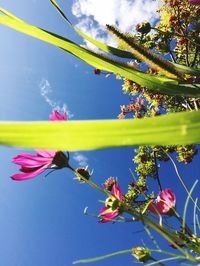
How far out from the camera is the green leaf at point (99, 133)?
0.74 feet

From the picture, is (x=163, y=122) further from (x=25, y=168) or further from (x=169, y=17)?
(x=169, y=17)

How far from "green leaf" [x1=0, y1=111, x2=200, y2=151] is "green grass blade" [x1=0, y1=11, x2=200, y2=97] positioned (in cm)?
56

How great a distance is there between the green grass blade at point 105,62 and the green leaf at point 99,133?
1.84 ft

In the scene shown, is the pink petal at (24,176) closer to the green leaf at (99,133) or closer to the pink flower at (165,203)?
the pink flower at (165,203)

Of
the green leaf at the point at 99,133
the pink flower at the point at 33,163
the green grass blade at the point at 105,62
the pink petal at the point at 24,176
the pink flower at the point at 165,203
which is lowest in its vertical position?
the green leaf at the point at 99,133

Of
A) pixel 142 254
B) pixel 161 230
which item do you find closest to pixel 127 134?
pixel 161 230

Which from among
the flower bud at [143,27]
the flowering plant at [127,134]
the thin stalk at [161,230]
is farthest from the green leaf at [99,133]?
the flower bud at [143,27]

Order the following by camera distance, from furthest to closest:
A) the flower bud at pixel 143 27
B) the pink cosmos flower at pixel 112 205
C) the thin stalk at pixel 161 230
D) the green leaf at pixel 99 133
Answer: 1. the flower bud at pixel 143 27
2. the pink cosmos flower at pixel 112 205
3. the thin stalk at pixel 161 230
4. the green leaf at pixel 99 133

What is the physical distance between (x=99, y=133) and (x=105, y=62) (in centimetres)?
72

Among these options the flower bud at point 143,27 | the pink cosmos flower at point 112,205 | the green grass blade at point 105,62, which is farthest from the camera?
the flower bud at point 143,27

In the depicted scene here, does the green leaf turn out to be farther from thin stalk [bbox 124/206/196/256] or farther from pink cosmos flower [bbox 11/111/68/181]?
pink cosmos flower [bbox 11/111/68/181]

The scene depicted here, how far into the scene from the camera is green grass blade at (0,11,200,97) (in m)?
0.84

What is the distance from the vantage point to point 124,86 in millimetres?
5121

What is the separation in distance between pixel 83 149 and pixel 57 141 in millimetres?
17
